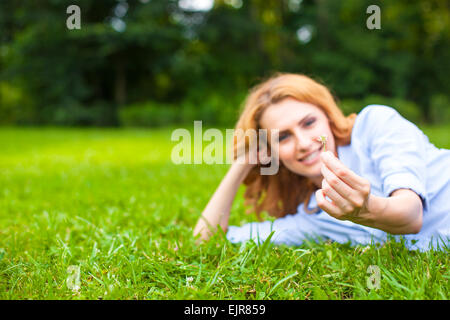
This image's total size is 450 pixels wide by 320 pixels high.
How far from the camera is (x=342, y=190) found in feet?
4.10

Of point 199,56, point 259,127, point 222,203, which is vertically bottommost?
point 222,203

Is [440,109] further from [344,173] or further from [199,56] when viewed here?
[344,173]

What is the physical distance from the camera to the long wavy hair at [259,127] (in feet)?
7.17

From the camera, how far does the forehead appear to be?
205cm

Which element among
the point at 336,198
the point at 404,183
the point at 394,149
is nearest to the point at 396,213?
the point at 404,183

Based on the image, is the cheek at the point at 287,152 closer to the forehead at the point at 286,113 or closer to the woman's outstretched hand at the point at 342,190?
the forehead at the point at 286,113

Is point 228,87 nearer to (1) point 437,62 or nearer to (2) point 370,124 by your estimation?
(1) point 437,62

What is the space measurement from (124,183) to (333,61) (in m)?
18.4

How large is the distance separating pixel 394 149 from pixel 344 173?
0.63m

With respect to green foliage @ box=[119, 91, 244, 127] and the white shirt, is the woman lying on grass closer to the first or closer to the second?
the white shirt

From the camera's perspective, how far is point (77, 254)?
1.93 meters
